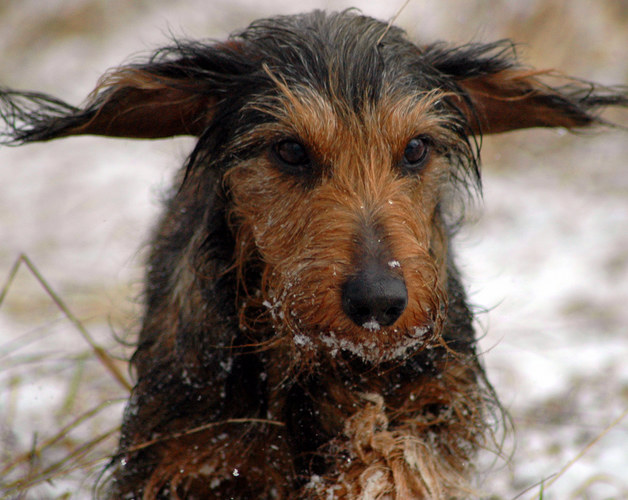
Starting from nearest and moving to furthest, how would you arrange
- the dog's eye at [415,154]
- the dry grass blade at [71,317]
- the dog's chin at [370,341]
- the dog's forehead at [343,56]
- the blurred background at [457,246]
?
1. the dog's chin at [370,341]
2. the dog's forehead at [343,56]
3. the dog's eye at [415,154]
4. the dry grass blade at [71,317]
5. the blurred background at [457,246]

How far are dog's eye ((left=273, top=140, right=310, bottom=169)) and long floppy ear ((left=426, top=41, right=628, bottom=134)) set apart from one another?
0.67 meters

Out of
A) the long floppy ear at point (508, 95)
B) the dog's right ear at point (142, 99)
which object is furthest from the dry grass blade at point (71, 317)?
the long floppy ear at point (508, 95)

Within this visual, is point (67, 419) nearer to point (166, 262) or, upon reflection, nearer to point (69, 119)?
point (166, 262)

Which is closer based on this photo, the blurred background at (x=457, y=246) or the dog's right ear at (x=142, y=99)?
the dog's right ear at (x=142, y=99)

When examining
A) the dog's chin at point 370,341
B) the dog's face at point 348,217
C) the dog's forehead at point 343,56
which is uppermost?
the dog's forehead at point 343,56

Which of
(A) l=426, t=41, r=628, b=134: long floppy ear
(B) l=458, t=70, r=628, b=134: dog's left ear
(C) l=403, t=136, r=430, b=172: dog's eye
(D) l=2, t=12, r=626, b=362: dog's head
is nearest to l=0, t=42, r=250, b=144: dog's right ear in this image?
(D) l=2, t=12, r=626, b=362: dog's head

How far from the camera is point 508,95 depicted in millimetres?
3184

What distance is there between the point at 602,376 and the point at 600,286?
1402mm

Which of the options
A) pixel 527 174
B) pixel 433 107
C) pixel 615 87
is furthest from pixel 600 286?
pixel 433 107

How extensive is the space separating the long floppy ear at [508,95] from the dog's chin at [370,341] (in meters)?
0.98

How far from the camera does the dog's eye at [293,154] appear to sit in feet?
8.84

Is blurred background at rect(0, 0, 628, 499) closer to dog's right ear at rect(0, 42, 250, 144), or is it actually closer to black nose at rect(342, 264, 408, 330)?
dog's right ear at rect(0, 42, 250, 144)

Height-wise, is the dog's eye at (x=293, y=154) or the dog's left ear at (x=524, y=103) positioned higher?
the dog's left ear at (x=524, y=103)

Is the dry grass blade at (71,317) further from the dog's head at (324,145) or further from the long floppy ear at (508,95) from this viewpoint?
the long floppy ear at (508,95)
